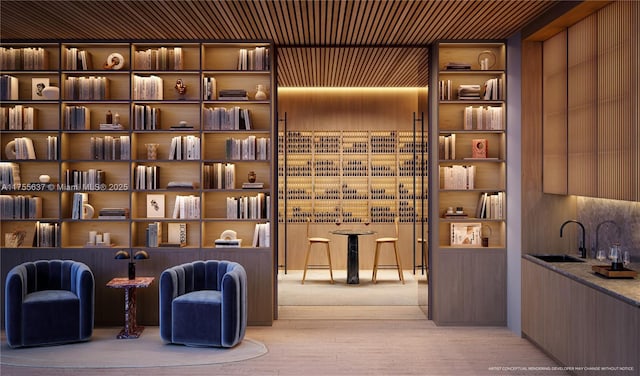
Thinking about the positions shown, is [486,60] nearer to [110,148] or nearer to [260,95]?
[260,95]

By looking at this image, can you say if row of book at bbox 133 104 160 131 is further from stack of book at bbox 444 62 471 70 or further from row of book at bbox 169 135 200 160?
stack of book at bbox 444 62 471 70

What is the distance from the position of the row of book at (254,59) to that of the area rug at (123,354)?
3.04 m

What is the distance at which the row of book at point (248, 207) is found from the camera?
6.83 meters

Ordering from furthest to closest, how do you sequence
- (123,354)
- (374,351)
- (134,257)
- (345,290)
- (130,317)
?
1. (345,290)
2. (134,257)
3. (130,317)
4. (374,351)
5. (123,354)

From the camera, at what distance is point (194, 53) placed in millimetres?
6953

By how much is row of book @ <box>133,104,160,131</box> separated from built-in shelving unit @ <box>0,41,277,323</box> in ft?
0.04

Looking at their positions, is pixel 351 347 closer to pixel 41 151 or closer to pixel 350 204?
pixel 41 151

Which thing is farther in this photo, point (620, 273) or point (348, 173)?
point (348, 173)

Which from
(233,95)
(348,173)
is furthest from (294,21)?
(348,173)

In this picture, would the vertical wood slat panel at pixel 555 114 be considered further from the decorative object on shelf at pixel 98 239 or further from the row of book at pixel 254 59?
the decorative object on shelf at pixel 98 239

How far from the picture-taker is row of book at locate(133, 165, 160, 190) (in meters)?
6.77

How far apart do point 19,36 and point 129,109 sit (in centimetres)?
144

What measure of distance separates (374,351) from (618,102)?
309cm

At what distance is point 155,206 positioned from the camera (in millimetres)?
6895
